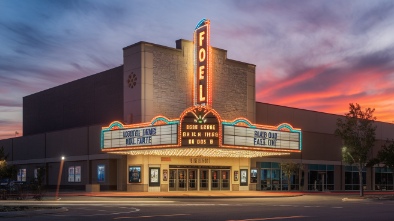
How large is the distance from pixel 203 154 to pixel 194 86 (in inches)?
239

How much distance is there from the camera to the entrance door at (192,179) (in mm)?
50625

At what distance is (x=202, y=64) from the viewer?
157 ft

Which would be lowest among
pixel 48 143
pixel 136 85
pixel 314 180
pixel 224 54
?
pixel 314 180

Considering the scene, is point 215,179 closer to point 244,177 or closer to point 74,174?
point 244,177

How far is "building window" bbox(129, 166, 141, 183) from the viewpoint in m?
47.8

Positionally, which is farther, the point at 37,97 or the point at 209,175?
the point at 37,97

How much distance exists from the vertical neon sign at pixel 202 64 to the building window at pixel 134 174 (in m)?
7.76

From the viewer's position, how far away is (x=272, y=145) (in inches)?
1906

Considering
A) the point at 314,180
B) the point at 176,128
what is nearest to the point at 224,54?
the point at 176,128

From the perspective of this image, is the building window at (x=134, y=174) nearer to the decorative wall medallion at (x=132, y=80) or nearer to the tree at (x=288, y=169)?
the decorative wall medallion at (x=132, y=80)

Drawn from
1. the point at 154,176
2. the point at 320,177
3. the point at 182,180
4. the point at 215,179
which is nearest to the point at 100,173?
the point at 154,176

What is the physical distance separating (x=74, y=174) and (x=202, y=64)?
57.5 ft

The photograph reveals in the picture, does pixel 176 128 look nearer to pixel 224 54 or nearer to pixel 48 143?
pixel 224 54

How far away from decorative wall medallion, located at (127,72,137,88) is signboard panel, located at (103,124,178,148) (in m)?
4.25
